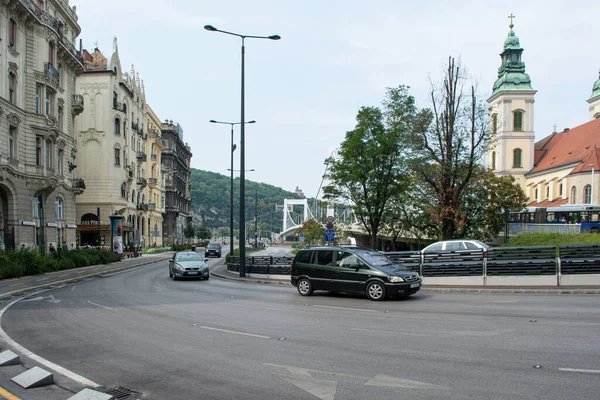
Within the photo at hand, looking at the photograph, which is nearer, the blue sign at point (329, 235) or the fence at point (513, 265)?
the fence at point (513, 265)

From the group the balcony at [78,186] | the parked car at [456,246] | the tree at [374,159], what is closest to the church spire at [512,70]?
the tree at [374,159]

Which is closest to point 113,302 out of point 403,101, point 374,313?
point 374,313

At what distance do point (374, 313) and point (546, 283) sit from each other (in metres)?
7.96

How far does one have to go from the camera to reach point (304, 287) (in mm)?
16844

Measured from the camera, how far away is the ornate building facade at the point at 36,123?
3519 centimetres

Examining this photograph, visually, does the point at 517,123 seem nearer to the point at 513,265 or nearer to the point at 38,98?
the point at 38,98

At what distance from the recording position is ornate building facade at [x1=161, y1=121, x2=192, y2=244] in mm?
96000

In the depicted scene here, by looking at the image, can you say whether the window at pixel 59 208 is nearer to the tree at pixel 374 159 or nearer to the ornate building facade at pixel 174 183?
the tree at pixel 374 159

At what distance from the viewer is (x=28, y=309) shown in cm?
1430

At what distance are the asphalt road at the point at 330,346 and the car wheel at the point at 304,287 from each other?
1622 millimetres

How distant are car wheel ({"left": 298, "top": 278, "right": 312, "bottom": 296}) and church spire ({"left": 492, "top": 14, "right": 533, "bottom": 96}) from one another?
8037 cm

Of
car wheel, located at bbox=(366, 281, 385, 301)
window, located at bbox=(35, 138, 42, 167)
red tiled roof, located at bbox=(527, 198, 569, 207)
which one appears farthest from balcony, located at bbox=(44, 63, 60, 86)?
red tiled roof, located at bbox=(527, 198, 569, 207)

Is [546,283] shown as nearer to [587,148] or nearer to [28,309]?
[28,309]

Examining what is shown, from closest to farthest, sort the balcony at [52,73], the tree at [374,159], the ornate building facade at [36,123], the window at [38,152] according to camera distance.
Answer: the tree at [374,159] → the ornate building facade at [36,123] → the window at [38,152] → the balcony at [52,73]
